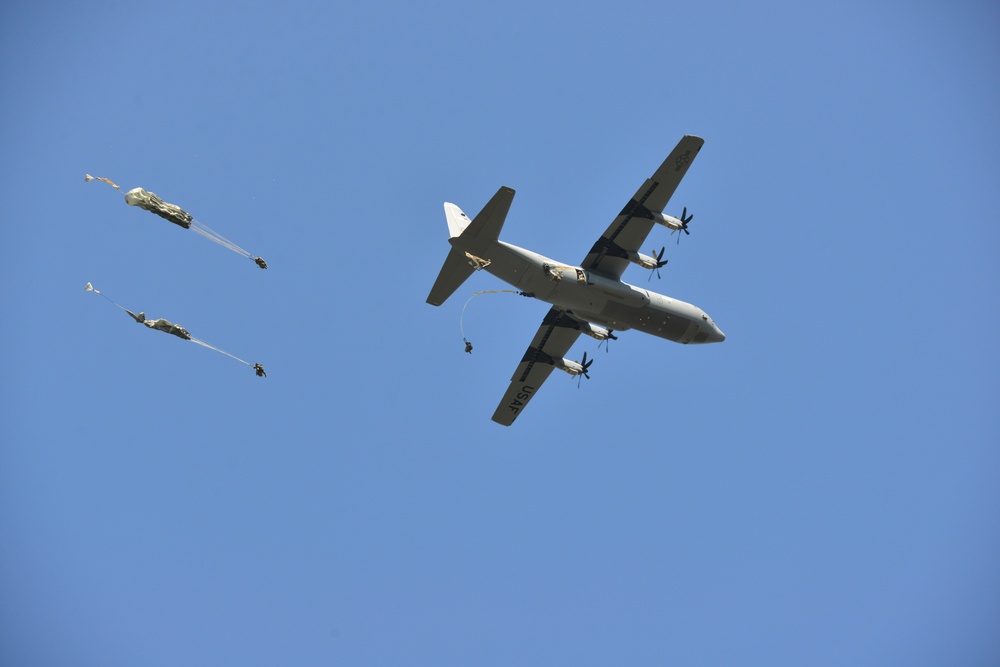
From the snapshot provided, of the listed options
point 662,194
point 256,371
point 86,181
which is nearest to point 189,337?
point 256,371

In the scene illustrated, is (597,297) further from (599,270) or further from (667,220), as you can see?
(667,220)

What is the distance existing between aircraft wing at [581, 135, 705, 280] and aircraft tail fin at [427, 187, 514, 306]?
530 centimetres

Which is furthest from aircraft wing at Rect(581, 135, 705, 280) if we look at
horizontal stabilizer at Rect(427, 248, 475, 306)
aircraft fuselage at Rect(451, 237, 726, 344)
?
horizontal stabilizer at Rect(427, 248, 475, 306)

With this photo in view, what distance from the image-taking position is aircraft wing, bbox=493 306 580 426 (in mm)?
38688

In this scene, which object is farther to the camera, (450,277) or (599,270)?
(599,270)

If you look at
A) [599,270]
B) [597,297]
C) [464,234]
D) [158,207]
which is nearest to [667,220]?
[599,270]

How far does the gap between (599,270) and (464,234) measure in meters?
6.62

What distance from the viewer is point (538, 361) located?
1565 inches

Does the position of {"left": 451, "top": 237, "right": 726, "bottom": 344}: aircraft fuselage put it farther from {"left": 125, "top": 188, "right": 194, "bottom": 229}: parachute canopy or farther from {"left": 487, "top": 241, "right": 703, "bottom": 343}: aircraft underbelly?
{"left": 125, "top": 188, "right": 194, "bottom": 229}: parachute canopy

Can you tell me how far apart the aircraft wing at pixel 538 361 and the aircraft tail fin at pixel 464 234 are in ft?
18.7

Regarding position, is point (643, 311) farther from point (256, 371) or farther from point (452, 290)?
point (256, 371)

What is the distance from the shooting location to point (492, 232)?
3180 cm

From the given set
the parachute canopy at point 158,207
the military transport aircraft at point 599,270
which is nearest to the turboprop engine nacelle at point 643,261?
the military transport aircraft at point 599,270

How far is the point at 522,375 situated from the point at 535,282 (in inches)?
304
